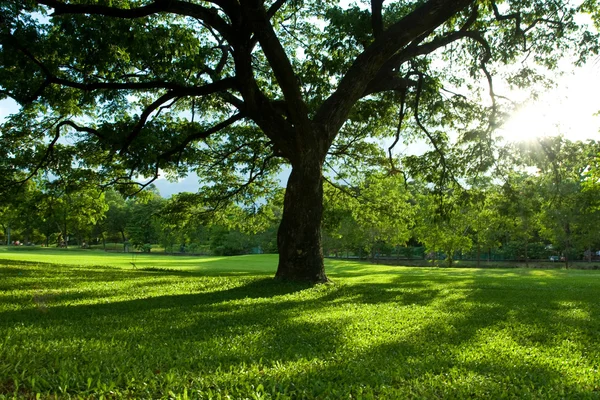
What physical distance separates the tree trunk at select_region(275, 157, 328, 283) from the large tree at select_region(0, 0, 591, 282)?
0.03 m

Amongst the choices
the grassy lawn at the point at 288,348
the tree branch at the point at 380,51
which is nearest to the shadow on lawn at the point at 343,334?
the grassy lawn at the point at 288,348

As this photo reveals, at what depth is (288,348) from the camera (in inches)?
176

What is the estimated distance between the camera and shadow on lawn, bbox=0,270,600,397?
3.69m

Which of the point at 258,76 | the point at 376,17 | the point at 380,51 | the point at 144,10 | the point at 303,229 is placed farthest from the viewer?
the point at 258,76

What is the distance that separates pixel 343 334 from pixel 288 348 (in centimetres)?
101

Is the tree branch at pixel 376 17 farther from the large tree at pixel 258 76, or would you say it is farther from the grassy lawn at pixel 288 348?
the grassy lawn at pixel 288 348

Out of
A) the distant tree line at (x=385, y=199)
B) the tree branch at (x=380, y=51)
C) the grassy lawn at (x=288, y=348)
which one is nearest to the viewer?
the grassy lawn at (x=288, y=348)

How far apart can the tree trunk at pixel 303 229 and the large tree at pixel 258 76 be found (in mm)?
30

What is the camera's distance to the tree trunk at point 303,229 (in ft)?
34.9

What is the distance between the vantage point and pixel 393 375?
368 cm

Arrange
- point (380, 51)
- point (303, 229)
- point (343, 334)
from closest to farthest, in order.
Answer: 1. point (343, 334)
2. point (380, 51)
3. point (303, 229)

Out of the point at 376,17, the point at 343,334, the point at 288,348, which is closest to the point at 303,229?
the point at 343,334

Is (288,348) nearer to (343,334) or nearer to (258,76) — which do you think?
(343,334)

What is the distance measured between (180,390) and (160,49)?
30.5 feet
